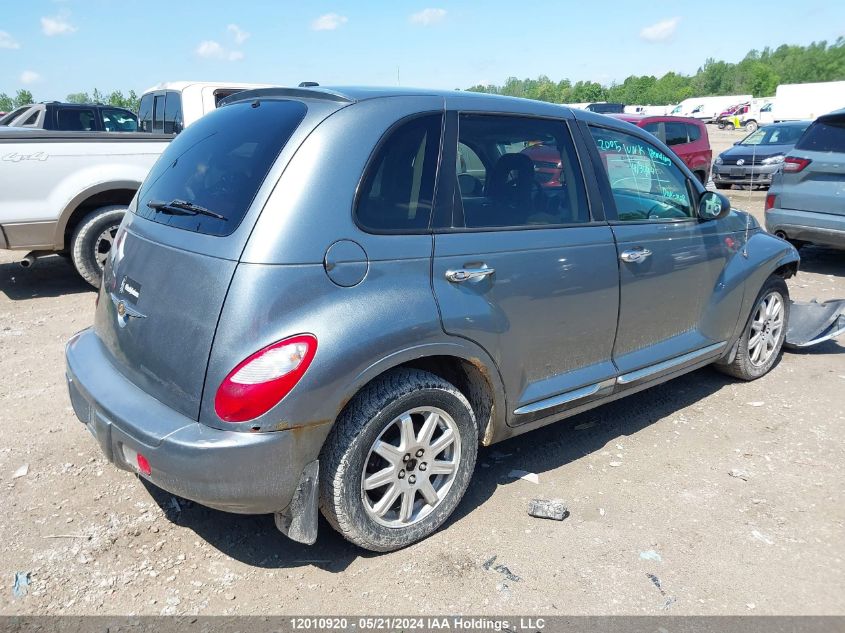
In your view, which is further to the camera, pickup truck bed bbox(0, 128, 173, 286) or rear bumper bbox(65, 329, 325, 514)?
pickup truck bed bbox(0, 128, 173, 286)

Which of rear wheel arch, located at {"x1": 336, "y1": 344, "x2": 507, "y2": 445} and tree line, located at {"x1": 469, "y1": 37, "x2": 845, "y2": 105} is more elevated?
tree line, located at {"x1": 469, "y1": 37, "x2": 845, "y2": 105}

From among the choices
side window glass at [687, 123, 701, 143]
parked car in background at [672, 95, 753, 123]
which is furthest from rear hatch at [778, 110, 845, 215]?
parked car in background at [672, 95, 753, 123]

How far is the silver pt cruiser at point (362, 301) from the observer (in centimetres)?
242

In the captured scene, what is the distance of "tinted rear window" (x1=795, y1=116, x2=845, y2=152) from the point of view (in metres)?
7.71

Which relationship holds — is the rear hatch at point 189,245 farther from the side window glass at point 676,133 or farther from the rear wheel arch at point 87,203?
the side window glass at point 676,133

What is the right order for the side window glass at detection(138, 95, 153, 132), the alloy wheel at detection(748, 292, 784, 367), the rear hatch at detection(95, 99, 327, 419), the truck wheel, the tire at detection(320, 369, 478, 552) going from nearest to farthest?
the rear hatch at detection(95, 99, 327, 419)
the tire at detection(320, 369, 478, 552)
the alloy wheel at detection(748, 292, 784, 367)
the truck wheel
the side window glass at detection(138, 95, 153, 132)

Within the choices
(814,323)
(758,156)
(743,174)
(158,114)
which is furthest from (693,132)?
(158,114)

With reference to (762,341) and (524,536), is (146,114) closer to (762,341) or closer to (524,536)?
(762,341)

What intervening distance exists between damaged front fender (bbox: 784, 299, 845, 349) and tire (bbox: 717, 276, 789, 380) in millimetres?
325

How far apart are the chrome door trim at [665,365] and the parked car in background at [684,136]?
10329mm

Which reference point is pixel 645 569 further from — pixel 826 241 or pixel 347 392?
pixel 826 241

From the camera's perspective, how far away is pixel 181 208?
2.83m

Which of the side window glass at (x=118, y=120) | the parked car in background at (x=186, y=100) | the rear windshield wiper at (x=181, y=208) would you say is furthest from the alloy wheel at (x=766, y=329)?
the side window glass at (x=118, y=120)

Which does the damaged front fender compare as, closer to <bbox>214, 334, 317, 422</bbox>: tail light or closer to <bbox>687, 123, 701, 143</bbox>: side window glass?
<bbox>214, 334, 317, 422</bbox>: tail light
